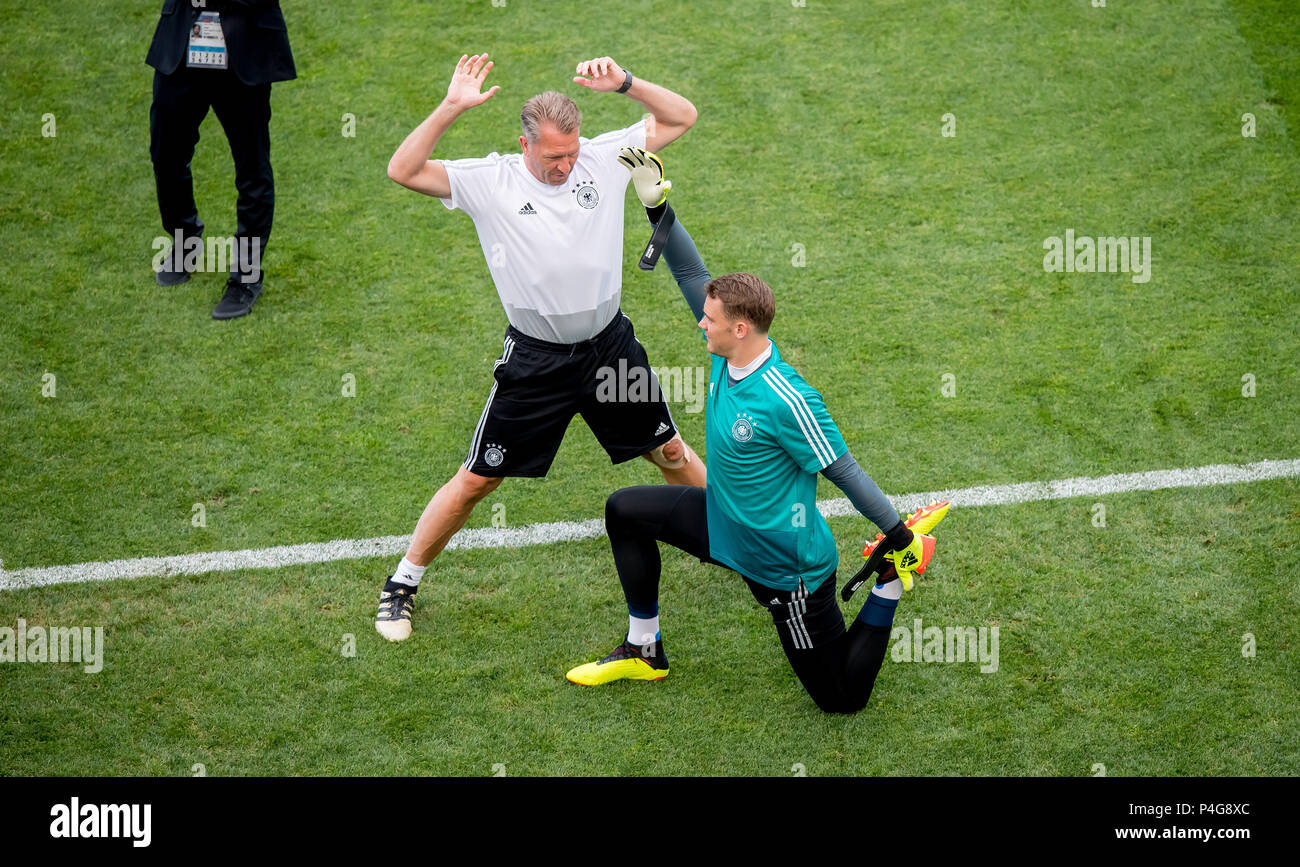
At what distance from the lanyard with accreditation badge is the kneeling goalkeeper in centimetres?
352

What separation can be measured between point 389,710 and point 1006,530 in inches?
137

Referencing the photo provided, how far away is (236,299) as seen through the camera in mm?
8539

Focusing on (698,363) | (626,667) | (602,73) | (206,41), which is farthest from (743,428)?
(206,41)

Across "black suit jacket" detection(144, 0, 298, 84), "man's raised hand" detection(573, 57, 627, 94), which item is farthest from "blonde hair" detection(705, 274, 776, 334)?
"black suit jacket" detection(144, 0, 298, 84)

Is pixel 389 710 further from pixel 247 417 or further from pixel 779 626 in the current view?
pixel 247 417

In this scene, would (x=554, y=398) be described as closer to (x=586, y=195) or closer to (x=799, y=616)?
(x=586, y=195)

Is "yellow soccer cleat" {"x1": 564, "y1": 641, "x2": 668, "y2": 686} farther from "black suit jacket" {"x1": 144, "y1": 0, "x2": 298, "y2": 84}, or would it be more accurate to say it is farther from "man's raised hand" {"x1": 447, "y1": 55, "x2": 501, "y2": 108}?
"black suit jacket" {"x1": 144, "y1": 0, "x2": 298, "y2": 84}

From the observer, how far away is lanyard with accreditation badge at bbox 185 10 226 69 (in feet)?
26.0

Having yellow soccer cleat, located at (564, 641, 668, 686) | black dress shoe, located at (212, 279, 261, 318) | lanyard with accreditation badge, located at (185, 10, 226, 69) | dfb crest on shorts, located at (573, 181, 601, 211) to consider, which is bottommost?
yellow soccer cleat, located at (564, 641, 668, 686)

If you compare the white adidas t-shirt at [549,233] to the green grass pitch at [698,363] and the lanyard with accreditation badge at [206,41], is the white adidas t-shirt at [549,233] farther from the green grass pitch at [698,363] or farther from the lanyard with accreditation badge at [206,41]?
the lanyard with accreditation badge at [206,41]
